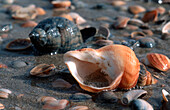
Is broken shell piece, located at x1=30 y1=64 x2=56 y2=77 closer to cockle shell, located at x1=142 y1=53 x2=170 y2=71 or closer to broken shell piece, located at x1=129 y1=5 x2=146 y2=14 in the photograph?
cockle shell, located at x1=142 y1=53 x2=170 y2=71

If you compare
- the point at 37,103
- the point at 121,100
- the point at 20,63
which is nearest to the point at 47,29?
the point at 20,63

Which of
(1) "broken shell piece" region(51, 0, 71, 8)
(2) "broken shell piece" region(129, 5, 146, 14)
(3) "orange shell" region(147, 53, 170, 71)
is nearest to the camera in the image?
(3) "orange shell" region(147, 53, 170, 71)

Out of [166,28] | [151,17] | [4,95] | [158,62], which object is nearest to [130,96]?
[158,62]

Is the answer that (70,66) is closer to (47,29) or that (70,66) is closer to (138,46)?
(47,29)

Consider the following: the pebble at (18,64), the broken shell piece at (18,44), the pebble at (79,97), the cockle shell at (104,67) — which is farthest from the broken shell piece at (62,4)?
the pebble at (79,97)

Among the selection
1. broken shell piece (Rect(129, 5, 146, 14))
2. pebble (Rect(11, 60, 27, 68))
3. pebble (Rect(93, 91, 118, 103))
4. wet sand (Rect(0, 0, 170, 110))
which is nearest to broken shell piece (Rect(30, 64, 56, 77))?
wet sand (Rect(0, 0, 170, 110))

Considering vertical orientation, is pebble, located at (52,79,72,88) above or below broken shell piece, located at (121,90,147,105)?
below

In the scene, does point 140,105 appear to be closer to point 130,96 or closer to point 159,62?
point 130,96

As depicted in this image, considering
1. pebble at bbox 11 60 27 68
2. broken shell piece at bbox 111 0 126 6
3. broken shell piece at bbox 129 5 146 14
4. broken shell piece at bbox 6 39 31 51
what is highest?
broken shell piece at bbox 111 0 126 6
